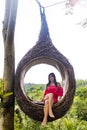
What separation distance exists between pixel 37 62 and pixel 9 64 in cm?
32

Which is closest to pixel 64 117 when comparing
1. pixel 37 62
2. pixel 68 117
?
pixel 68 117

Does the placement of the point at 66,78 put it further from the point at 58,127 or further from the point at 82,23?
the point at 58,127

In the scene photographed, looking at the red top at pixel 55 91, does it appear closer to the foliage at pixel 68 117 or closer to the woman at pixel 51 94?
the woman at pixel 51 94

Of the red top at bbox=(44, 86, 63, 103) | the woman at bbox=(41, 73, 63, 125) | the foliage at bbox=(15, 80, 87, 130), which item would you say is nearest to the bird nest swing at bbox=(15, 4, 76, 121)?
the woman at bbox=(41, 73, 63, 125)

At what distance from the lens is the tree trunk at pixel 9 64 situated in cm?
365

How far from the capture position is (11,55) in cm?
386

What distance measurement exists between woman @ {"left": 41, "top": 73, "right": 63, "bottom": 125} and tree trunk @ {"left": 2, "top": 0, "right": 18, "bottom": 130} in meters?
0.31

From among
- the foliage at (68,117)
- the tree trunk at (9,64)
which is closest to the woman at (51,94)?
the tree trunk at (9,64)

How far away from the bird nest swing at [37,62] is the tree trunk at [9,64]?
7 cm

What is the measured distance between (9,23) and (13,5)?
183 millimetres

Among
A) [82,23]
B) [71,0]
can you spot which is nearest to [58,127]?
[82,23]

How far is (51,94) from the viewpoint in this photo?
4238 mm

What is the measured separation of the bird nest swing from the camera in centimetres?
377

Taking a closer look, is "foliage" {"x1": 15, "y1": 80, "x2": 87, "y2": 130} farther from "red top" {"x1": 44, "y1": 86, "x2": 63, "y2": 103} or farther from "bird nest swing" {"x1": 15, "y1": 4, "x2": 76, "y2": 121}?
"bird nest swing" {"x1": 15, "y1": 4, "x2": 76, "y2": 121}
